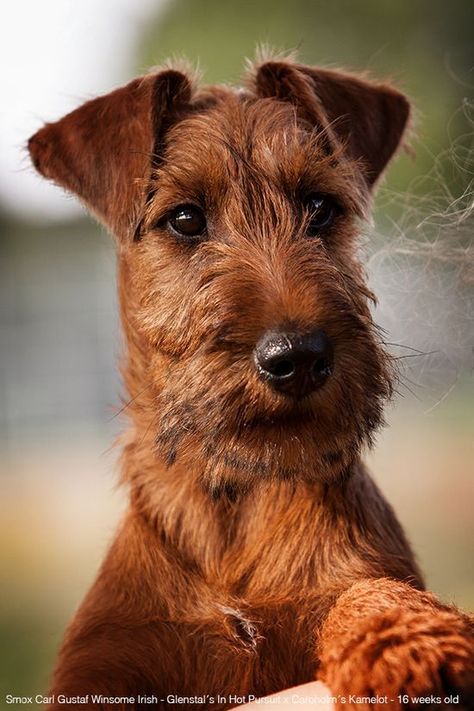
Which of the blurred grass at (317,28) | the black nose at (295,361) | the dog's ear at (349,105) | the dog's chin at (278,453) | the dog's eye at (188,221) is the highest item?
the blurred grass at (317,28)

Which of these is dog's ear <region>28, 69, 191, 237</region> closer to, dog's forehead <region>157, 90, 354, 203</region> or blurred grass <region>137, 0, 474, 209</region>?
dog's forehead <region>157, 90, 354, 203</region>

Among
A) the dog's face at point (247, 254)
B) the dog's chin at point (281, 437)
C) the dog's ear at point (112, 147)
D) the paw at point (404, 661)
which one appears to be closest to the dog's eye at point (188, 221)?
the dog's face at point (247, 254)

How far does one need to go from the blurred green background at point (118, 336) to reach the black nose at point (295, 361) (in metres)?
0.52

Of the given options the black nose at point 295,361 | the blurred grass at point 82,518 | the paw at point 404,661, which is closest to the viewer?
the paw at point 404,661

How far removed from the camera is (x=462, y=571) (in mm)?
4820

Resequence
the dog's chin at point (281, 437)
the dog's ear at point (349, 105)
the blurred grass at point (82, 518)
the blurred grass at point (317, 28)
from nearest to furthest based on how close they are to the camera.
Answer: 1. the dog's chin at point (281, 437)
2. the dog's ear at point (349, 105)
3. the blurred grass at point (82, 518)
4. the blurred grass at point (317, 28)

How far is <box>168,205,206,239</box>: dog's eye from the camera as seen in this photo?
2.58 meters

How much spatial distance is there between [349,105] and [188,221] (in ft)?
2.51

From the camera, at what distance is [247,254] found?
2.45m

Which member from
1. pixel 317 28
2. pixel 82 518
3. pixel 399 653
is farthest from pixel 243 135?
pixel 317 28

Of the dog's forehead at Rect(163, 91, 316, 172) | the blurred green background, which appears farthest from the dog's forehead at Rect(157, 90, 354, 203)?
the blurred green background

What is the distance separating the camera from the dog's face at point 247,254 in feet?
6.79

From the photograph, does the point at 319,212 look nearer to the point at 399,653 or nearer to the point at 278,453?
the point at 278,453

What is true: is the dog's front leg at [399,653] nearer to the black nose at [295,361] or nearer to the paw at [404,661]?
the paw at [404,661]
